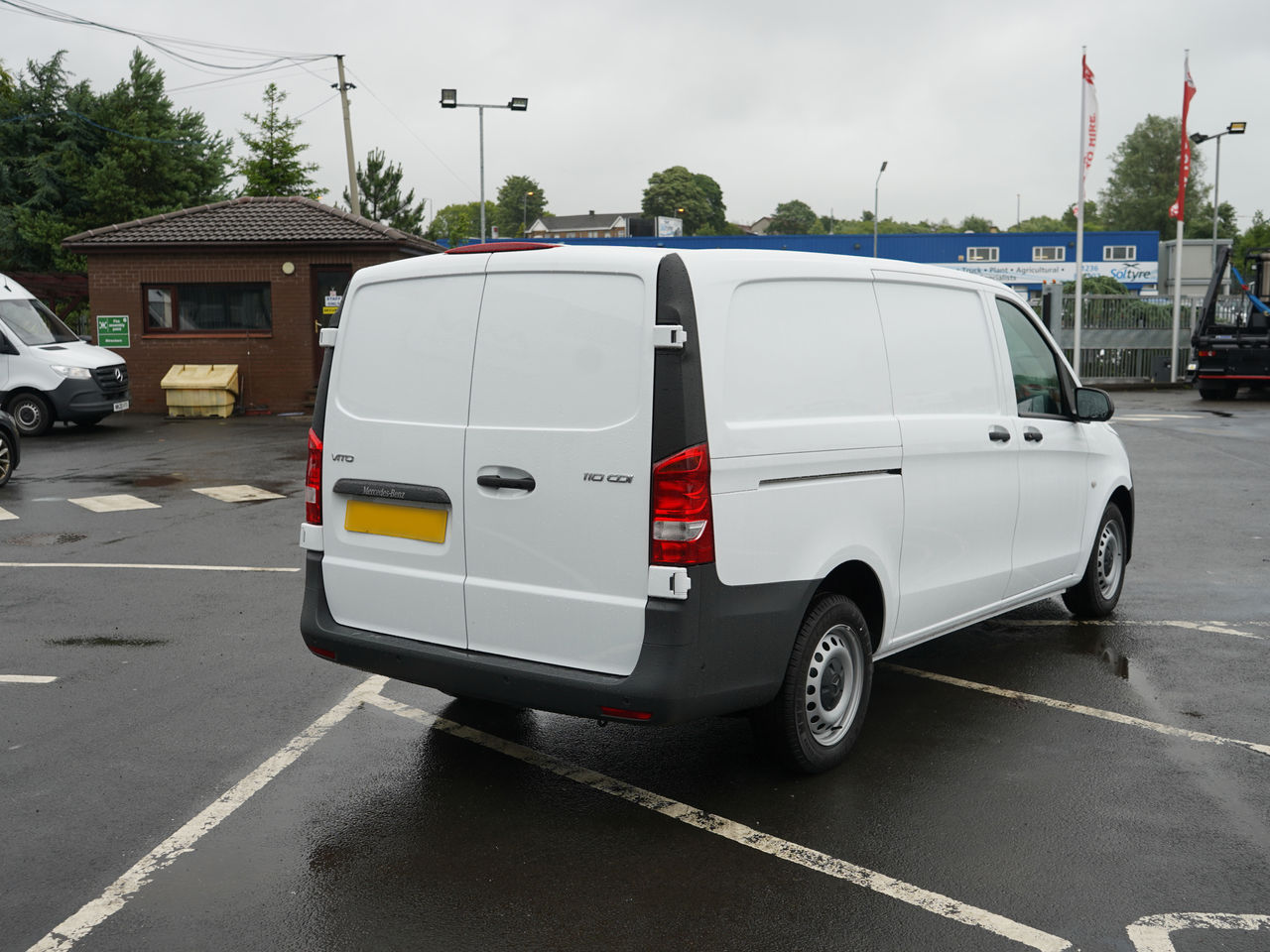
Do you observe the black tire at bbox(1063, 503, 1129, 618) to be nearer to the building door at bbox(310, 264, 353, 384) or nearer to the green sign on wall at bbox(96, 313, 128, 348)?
the building door at bbox(310, 264, 353, 384)

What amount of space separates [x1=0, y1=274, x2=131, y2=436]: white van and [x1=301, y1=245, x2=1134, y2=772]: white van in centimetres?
1721

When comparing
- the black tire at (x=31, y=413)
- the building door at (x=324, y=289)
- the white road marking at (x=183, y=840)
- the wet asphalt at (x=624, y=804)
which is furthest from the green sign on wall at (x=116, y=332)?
the white road marking at (x=183, y=840)

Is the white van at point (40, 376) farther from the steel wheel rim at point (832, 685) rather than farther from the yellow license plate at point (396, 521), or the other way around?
the steel wheel rim at point (832, 685)

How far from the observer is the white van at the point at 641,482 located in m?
3.97

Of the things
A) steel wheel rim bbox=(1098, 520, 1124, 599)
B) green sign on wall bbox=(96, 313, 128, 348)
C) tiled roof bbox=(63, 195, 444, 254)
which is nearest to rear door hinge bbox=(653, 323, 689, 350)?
steel wheel rim bbox=(1098, 520, 1124, 599)

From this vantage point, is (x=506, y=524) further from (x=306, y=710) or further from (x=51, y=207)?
(x=51, y=207)

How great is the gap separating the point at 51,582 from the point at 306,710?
393 cm

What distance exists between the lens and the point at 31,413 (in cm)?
2014

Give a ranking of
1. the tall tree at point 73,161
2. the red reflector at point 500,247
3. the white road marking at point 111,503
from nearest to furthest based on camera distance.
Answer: the red reflector at point 500,247 → the white road marking at point 111,503 → the tall tree at point 73,161

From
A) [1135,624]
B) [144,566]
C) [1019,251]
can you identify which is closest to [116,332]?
[144,566]

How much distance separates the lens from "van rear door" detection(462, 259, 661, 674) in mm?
3992

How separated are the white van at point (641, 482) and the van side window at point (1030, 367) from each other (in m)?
0.76

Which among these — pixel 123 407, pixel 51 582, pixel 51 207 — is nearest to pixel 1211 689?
pixel 51 582

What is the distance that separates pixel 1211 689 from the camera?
5.80m
